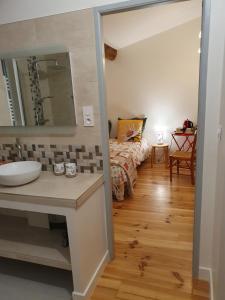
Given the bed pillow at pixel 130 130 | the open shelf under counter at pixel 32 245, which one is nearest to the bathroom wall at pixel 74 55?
the open shelf under counter at pixel 32 245

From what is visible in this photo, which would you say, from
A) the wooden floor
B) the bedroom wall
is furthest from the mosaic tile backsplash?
the bedroom wall

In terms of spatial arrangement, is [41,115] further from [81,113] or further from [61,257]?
[61,257]

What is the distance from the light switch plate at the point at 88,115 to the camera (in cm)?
183

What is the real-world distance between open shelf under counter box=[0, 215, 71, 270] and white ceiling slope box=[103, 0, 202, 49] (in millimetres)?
2817

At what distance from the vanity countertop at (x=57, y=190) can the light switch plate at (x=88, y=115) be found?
0.43m

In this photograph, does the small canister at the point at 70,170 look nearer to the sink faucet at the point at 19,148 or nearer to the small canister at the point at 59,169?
the small canister at the point at 59,169

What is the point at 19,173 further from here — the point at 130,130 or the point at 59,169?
the point at 130,130

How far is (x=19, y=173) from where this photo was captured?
1.75 meters

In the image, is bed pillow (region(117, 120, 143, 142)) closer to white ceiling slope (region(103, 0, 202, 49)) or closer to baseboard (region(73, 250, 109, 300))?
white ceiling slope (region(103, 0, 202, 49))

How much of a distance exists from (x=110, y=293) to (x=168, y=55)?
14.1 ft

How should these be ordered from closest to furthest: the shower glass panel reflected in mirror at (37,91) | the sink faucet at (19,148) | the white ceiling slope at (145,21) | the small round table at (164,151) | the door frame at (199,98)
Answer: the door frame at (199,98) < the shower glass panel reflected in mirror at (37,91) < the sink faucet at (19,148) < the white ceiling slope at (145,21) < the small round table at (164,151)

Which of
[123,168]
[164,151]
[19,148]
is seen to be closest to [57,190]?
[19,148]

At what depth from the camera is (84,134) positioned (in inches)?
74.8

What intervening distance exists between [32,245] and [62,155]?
0.77 m
